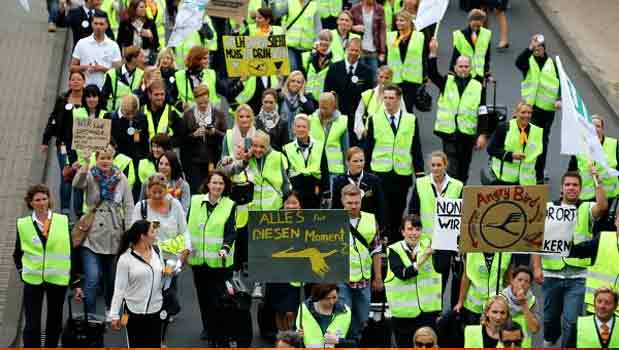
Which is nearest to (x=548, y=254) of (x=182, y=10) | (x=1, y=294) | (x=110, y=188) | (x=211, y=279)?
(x=211, y=279)

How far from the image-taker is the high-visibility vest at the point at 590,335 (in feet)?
48.1

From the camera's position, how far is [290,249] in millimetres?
14914

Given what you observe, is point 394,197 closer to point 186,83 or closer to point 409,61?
point 186,83

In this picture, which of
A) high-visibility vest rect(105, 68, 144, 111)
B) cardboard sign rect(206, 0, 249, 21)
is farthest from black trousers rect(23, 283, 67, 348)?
cardboard sign rect(206, 0, 249, 21)

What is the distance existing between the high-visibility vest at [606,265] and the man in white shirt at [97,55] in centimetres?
776

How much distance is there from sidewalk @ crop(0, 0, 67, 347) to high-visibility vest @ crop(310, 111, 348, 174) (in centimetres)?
351

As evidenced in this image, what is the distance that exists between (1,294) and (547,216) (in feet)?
19.0

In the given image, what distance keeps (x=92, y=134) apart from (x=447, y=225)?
12.1ft

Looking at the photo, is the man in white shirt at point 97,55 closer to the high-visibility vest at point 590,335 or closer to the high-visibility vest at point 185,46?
the high-visibility vest at point 185,46

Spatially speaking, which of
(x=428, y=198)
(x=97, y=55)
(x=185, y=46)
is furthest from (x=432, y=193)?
(x=185, y=46)

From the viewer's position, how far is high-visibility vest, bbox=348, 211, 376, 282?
16.1 m

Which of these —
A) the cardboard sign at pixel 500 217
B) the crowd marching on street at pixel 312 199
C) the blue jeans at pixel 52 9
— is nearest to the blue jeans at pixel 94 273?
the crowd marching on street at pixel 312 199

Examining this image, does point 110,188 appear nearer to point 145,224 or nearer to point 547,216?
point 145,224

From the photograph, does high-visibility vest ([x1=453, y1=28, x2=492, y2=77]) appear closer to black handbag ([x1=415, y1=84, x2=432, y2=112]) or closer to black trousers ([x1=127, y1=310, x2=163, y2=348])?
black handbag ([x1=415, y1=84, x2=432, y2=112])
